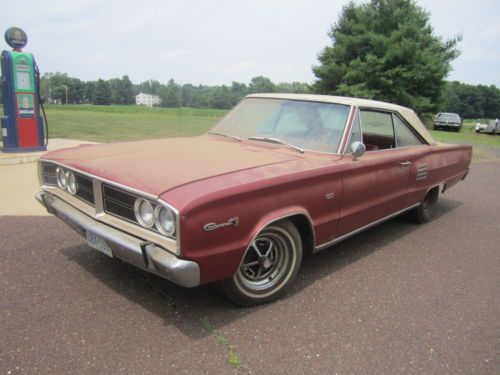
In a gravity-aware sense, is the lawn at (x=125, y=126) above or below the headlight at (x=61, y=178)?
below

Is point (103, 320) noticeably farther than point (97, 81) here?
No

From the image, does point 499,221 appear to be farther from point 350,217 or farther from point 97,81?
point 97,81

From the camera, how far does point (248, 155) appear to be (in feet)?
10.6

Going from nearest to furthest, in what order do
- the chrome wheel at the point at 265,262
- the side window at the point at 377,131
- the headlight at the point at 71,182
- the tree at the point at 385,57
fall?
the chrome wheel at the point at 265,262 → the headlight at the point at 71,182 → the side window at the point at 377,131 → the tree at the point at 385,57

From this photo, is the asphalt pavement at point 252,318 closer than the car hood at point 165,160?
Yes

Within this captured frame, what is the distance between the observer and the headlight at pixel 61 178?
3.30 meters

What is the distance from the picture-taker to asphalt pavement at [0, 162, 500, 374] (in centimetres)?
229

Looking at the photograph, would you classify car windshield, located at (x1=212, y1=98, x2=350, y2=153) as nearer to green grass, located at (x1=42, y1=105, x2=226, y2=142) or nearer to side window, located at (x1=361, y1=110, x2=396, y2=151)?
side window, located at (x1=361, y1=110, x2=396, y2=151)

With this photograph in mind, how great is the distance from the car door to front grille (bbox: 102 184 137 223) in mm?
1716

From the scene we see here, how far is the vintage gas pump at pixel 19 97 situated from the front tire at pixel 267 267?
23.8 ft

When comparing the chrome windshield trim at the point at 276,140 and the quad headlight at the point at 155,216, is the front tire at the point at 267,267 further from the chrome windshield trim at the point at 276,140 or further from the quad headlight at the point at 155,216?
the chrome windshield trim at the point at 276,140

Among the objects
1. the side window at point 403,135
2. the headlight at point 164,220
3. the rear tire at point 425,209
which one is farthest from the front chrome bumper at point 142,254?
the rear tire at point 425,209

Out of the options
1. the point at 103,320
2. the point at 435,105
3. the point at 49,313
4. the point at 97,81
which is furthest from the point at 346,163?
the point at 97,81

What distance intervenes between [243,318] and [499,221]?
4.46m
